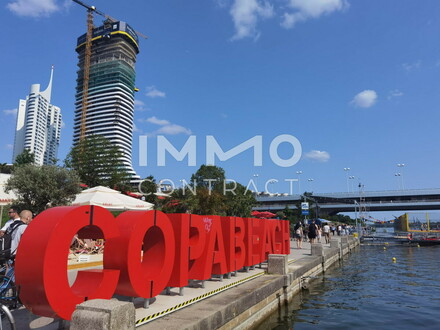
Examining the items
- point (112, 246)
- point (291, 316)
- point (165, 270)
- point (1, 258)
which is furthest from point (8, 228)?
point (291, 316)

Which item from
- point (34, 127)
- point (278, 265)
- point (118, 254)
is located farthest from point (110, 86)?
point (118, 254)

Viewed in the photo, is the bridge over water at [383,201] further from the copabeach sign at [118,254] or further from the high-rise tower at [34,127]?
the high-rise tower at [34,127]

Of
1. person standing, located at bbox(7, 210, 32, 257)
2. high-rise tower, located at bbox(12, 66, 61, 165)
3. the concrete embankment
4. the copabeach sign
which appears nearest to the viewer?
the copabeach sign

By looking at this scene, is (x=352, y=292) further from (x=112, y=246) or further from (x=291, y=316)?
(x=112, y=246)

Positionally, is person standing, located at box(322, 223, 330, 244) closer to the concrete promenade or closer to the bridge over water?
the concrete promenade

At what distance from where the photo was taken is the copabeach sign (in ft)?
14.5

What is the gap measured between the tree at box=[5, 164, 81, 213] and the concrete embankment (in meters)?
16.2

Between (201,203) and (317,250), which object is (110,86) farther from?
(317,250)

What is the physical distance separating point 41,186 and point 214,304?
18.7m

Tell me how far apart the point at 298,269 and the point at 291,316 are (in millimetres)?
2773

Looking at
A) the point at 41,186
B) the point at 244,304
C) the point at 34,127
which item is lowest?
the point at 244,304

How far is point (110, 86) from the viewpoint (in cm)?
16050

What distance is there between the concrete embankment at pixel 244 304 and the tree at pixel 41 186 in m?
16.2

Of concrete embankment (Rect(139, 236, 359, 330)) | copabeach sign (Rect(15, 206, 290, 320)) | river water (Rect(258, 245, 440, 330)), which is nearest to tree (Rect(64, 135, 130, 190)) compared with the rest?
river water (Rect(258, 245, 440, 330))
